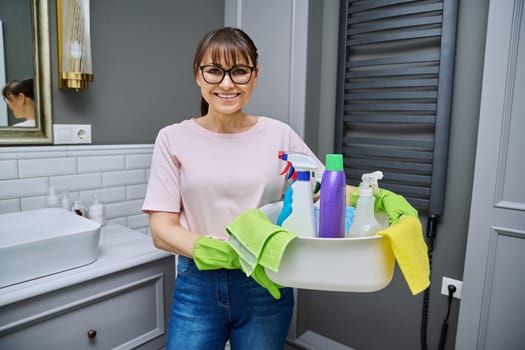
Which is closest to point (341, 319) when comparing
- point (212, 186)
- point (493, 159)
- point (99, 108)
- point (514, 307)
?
point (514, 307)

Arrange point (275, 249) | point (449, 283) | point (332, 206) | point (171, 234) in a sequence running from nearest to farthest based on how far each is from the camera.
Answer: point (275, 249)
point (332, 206)
point (171, 234)
point (449, 283)

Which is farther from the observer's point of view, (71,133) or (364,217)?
(71,133)

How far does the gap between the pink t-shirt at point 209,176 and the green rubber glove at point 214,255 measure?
7.0 inches

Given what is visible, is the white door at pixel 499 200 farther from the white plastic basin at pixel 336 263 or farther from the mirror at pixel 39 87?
the mirror at pixel 39 87

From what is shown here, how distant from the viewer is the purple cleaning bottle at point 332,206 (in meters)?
0.81

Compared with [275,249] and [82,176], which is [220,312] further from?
[82,176]

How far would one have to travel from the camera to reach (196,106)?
206 cm

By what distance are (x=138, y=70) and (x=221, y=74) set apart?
0.95m

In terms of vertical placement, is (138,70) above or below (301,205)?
above

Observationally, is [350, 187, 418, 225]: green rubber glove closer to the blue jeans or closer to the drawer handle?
the blue jeans

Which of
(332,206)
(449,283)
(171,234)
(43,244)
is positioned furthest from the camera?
(449,283)

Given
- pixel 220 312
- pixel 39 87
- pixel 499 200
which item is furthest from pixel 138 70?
pixel 499 200

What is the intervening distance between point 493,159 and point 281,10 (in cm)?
114

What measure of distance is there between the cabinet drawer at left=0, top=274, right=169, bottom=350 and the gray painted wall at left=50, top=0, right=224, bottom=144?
0.73 m
